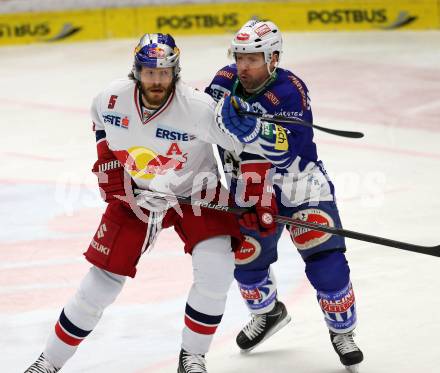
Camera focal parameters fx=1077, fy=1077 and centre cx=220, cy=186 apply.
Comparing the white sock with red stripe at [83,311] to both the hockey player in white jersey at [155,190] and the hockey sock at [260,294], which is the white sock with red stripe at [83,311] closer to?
the hockey player in white jersey at [155,190]

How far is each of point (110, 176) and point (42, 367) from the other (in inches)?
32.8

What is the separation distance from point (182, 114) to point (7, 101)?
20.6ft

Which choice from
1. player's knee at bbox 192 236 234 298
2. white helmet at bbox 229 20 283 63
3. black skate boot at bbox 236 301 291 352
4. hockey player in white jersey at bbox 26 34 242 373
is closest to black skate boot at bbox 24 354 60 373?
hockey player in white jersey at bbox 26 34 242 373

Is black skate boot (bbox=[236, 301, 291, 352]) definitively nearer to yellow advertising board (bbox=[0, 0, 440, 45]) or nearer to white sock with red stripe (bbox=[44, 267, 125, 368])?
white sock with red stripe (bbox=[44, 267, 125, 368])

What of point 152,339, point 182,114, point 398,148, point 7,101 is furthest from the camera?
point 7,101

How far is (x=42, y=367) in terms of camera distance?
4414 mm

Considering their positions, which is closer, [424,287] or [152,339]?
[152,339]

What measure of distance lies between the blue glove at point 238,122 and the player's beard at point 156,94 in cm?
23

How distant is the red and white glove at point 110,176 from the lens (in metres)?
4.45

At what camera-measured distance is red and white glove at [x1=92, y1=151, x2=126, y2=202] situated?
4.45 meters

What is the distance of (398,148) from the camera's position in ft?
27.5

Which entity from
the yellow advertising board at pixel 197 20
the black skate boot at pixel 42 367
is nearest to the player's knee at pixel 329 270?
the black skate boot at pixel 42 367

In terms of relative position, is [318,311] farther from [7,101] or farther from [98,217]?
[7,101]

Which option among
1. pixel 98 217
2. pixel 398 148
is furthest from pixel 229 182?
pixel 398 148
